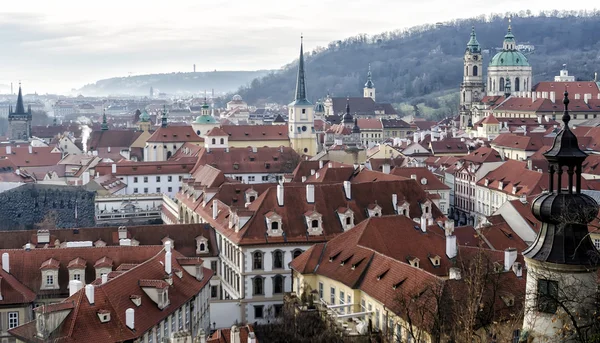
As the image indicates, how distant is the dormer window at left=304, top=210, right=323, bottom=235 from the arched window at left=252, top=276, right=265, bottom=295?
3.89 meters

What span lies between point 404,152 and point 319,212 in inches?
2124

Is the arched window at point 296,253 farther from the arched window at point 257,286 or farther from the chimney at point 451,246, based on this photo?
the chimney at point 451,246

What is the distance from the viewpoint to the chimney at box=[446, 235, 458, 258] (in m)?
40.9

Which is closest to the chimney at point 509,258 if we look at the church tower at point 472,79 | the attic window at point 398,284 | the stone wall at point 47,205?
the attic window at point 398,284

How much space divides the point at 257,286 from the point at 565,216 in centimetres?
3679

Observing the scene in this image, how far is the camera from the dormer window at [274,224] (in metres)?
49.2

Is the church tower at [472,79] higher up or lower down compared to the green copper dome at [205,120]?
higher up

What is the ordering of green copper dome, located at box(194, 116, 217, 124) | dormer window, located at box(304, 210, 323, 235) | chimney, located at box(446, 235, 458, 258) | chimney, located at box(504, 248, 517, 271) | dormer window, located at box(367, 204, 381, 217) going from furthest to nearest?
green copper dome, located at box(194, 116, 217, 124), dormer window, located at box(367, 204, 381, 217), dormer window, located at box(304, 210, 323, 235), chimney, located at box(446, 235, 458, 258), chimney, located at box(504, 248, 517, 271)

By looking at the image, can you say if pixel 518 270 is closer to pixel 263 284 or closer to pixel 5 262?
pixel 263 284

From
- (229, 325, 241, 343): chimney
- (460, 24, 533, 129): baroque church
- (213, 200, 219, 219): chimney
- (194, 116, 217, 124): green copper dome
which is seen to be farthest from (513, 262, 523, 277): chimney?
(460, 24, 533, 129): baroque church

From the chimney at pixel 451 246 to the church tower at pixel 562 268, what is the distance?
27.3 metres

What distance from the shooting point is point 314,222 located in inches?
1976

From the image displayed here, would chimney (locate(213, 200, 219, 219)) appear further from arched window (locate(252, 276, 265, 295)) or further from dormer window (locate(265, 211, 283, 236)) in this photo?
arched window (locate(252, 276, 265, 295))

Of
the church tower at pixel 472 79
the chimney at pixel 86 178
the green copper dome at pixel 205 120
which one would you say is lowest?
the chimney at pixel 86 178
